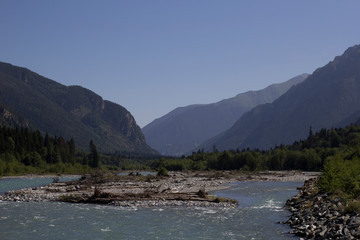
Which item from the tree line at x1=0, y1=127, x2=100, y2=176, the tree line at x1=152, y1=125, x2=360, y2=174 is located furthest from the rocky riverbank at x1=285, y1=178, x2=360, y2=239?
the tree line at x1=152, y1=125, x2=360, y2=174

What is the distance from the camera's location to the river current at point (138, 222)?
24047 mm

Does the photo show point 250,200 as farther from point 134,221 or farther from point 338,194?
point 134,221

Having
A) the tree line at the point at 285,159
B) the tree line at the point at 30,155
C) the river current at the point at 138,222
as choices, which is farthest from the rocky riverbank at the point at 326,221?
the tree line at the point at 285,159

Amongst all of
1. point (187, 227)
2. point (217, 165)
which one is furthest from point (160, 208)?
point (217, 165)

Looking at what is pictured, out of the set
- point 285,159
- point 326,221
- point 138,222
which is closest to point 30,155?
point 285,159

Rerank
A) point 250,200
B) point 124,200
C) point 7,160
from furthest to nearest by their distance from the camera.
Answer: point 7,160, point 250,200, point 124,200

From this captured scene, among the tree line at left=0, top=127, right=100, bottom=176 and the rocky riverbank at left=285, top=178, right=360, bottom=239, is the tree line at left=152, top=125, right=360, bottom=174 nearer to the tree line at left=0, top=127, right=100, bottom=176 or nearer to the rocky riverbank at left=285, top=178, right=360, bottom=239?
the tree line at left=0, top=127, right=100, bottom=176

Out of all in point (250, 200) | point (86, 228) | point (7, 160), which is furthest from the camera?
point (7, 160)

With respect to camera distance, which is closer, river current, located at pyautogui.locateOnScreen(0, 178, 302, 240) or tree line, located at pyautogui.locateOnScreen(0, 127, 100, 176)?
river current, located at pyautogui.locateOnScreen(0, 178, 302, 240)

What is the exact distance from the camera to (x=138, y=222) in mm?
28031

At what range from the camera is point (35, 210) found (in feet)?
110

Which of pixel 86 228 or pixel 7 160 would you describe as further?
pixel 7 160

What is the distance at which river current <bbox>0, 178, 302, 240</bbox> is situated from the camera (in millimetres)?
24047

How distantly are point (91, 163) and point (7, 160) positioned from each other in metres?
49.1
